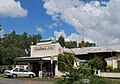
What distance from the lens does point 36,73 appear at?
5412 centimetres

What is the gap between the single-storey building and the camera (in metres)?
44.7

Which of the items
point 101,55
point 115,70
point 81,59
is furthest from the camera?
point 81,59

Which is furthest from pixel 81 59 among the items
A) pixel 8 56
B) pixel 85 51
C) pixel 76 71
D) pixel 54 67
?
pixel 76 71

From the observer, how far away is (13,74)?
159ft

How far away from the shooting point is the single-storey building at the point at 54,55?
44.7m

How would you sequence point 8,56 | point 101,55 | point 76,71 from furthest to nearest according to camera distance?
1. point 8,56
2. point 101,55
3. point 76,71

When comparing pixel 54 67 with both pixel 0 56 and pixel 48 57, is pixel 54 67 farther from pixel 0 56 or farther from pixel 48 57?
pixel 0 56

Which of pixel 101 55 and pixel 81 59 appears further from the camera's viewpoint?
pixel 81 59

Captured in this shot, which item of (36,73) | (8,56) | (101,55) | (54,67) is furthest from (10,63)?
(101,55)

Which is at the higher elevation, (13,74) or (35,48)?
(35,48)

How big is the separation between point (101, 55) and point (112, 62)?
2.66 m

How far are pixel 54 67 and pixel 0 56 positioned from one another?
28057 mm

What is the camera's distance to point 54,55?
162 feet

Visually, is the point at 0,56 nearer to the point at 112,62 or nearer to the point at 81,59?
the point at 81,59
